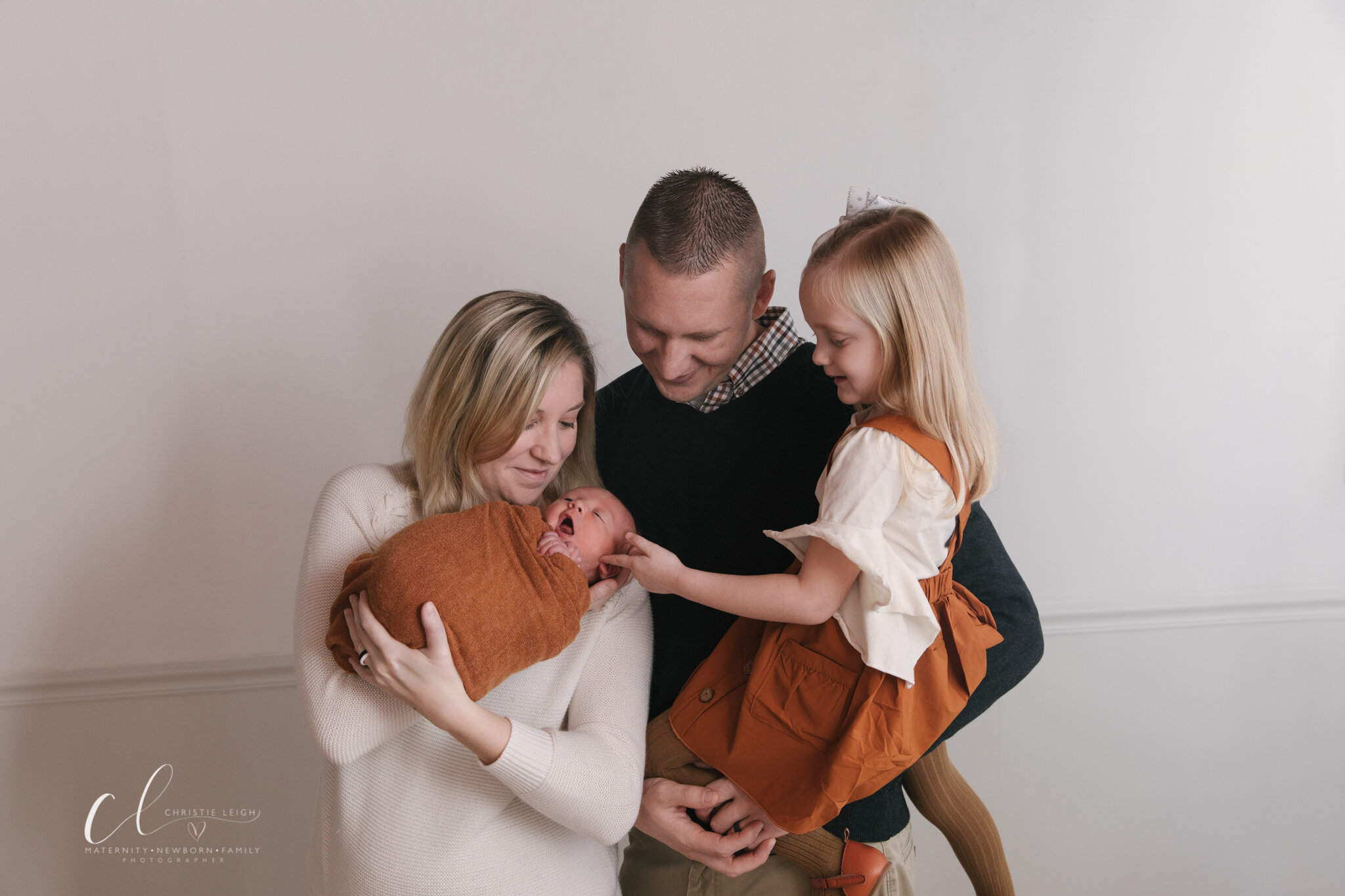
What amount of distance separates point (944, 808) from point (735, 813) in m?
0.50

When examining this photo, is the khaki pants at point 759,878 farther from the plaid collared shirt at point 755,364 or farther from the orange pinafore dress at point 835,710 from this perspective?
the plaid collared shirt at point 755,364

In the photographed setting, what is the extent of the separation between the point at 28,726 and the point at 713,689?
2.21m

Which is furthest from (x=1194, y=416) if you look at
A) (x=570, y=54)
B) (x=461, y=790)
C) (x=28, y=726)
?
(x=28, y=726)

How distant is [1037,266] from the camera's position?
2.35 metres

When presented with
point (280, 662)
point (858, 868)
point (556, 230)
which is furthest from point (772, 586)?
point (280, 662)

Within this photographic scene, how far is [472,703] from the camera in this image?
1231 mm

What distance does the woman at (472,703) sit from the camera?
1258 millimetres

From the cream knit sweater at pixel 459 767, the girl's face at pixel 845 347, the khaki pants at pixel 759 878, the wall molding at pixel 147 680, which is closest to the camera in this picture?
the cream knit sweater at pixel 459 767

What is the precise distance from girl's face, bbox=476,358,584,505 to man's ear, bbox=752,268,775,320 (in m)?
0.41

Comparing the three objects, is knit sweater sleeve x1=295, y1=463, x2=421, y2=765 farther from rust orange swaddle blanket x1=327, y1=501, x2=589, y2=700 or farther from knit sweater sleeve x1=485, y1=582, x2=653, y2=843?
knit sweater sleeve x1=485, y1=582, x2=653, y2=843

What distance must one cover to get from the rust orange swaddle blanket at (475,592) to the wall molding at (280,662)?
4.38 feet

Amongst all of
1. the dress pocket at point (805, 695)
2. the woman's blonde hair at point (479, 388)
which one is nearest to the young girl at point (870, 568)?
the dress pocket at point (805, 695)

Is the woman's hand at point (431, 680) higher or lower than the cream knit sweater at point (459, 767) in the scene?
higher

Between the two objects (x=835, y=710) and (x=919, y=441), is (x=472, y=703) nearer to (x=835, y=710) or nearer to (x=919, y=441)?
(x=835, y=710)
